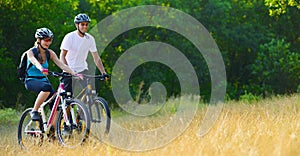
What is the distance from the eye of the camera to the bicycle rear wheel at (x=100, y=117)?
803 centimetres

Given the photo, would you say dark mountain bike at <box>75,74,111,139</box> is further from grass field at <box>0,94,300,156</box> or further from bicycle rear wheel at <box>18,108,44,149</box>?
bicycle rear wheel at <box>18,108,44,149</box>

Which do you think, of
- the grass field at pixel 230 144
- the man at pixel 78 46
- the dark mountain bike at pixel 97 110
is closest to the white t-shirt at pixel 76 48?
the man at pixel 78 46

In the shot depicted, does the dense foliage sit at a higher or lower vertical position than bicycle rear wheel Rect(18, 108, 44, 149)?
higher

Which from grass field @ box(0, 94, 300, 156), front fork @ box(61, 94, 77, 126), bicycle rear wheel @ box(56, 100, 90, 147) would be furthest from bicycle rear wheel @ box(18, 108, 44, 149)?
front fork @ box(61, 94, 77, 126)

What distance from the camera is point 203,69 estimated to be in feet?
114

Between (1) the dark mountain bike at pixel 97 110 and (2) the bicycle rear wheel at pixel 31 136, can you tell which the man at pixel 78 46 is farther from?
(2) the bicycle rear wheel at pixel 31 136

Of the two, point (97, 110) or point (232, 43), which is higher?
point (232, 43)

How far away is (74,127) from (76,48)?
1.41 metres

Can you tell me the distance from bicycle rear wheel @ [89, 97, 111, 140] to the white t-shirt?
679 millimetres

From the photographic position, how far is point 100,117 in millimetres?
8062

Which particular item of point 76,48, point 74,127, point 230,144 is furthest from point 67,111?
point 230,144

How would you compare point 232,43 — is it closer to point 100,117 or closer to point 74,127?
point 100,117

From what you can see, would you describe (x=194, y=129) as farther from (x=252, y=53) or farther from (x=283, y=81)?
(x=252, y=53)

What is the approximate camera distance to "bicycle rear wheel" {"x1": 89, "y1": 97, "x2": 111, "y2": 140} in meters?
8.03
